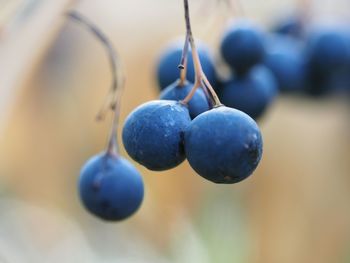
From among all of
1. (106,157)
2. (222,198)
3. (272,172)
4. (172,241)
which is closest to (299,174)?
(272,172)

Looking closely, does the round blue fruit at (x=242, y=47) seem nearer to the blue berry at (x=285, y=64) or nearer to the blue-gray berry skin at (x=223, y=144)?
the blue berry at (x=285, y=64)

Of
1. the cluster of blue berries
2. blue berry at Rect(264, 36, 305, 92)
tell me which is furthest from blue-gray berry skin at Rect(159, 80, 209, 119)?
blue berry at Rect(264, 36, 305, 92)

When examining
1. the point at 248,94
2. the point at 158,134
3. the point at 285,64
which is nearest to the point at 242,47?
the point at 248,94

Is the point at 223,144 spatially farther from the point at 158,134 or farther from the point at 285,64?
the point at 285,64

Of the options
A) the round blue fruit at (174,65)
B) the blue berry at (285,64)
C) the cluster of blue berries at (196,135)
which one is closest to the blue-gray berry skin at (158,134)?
the cluster of blue berries at (196,135)

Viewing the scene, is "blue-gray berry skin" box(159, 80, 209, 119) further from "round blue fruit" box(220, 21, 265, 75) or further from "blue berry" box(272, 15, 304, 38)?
"blue berry" box(272, 15, 304, 38)

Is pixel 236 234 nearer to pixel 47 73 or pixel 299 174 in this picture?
pixel 299 174
